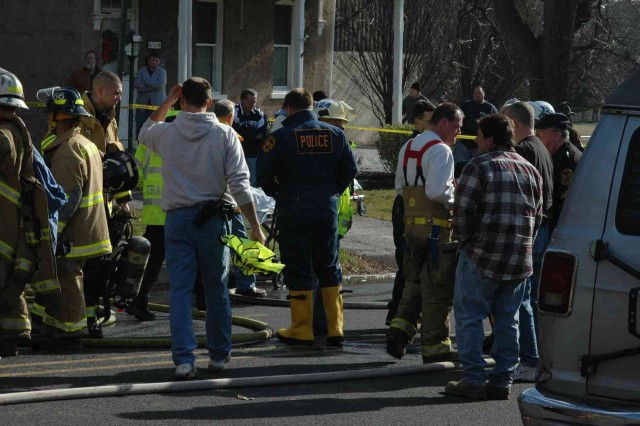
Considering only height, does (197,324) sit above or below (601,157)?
below

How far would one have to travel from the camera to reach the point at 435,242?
9.13 m

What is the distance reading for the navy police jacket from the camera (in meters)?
9.67

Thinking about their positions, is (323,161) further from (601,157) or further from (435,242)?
(601,157)

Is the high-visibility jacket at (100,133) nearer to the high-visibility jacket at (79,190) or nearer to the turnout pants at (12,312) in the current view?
the high-visibility jacket at (79,190)

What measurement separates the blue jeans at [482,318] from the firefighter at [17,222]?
279 cm

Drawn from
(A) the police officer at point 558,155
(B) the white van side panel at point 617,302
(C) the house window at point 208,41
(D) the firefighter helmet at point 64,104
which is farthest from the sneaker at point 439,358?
(C) the house window at point 208,41

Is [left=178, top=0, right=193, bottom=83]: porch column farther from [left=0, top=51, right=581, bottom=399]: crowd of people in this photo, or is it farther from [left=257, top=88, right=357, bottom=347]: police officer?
[left=257, top=88, right=357, bottom=347]: police officer

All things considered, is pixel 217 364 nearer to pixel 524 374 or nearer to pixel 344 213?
pixel 524 374

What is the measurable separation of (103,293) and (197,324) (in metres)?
1.11

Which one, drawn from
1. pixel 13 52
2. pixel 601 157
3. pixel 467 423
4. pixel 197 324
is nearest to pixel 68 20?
pixel 13 52

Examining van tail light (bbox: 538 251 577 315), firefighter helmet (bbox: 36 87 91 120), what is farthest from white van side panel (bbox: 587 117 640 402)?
firefighter helmet (bbox: 36 87 91 120)

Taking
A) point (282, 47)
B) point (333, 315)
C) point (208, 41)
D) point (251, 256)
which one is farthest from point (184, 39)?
point (251, 256)

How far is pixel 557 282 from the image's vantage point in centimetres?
583

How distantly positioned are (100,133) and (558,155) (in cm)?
358
